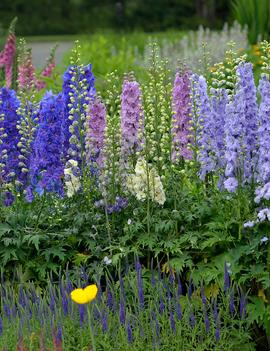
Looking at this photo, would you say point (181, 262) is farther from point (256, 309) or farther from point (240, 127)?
point (240, 127)

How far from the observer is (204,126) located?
579cm

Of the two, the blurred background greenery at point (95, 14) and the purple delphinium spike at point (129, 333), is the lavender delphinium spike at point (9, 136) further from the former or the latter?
the blurred background greenery at point (95, 14)

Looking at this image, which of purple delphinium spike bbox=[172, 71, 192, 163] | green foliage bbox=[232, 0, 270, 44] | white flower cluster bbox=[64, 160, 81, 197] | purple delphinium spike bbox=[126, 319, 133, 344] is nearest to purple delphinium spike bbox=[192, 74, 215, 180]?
purple delphinium spike bbox=[172, 71, 192, 163]

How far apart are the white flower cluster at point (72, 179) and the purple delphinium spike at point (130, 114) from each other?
1.13 feet

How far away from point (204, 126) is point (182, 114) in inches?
13.8

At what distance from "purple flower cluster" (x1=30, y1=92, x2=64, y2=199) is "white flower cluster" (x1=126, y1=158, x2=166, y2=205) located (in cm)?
66

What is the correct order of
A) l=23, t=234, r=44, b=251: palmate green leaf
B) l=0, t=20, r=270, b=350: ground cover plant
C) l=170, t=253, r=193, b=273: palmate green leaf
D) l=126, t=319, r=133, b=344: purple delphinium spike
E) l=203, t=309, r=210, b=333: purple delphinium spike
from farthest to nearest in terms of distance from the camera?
l=23, t=234, r=44, b=251: palmate green leaf < l=170, t=253, r=193, b=273: palmate green leaf < l=0, t=20, r=270, b=350: ground cover plant < l=203, t=309, r=210, b=333: purple delphinium spike < l=126, t=319, r=133, b=344: purple delphinium spike

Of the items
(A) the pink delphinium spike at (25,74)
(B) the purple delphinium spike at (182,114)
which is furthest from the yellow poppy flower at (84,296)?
(A) the pink delphinium spike at (25,74)

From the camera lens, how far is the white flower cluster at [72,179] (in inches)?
226

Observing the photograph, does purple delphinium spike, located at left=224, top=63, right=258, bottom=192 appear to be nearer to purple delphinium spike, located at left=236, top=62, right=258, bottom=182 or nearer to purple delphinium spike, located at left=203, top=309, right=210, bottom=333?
purple delphinium spike, located at left=236, top=62, right=258, bottom=182

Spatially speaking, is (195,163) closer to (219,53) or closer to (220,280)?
(220,280)

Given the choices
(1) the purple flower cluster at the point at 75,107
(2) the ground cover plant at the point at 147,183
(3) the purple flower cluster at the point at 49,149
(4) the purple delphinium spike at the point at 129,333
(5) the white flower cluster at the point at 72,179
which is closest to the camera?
(4) the purple delphinium spike at the point at 129,333

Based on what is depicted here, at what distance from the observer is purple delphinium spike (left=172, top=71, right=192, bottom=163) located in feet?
19.9

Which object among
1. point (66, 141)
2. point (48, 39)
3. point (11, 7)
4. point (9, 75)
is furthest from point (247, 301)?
point (11, 7)
